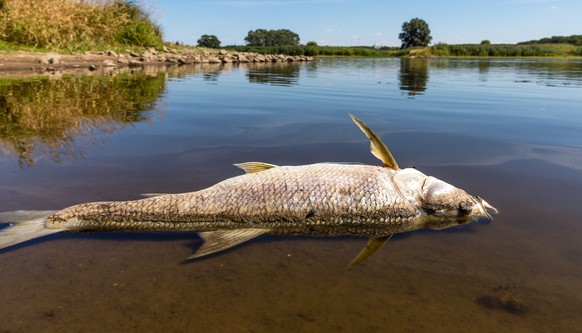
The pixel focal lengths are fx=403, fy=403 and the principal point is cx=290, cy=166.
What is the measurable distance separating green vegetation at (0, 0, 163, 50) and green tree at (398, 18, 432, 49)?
107m

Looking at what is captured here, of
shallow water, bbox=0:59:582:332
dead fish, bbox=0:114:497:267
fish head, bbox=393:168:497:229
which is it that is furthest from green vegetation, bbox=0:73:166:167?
fish head, bbox=393:168:497:229

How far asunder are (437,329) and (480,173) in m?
3.34

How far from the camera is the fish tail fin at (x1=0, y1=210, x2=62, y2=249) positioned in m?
3.12

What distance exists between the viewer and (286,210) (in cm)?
358

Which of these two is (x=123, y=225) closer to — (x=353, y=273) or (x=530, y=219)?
(x=353, y=273)

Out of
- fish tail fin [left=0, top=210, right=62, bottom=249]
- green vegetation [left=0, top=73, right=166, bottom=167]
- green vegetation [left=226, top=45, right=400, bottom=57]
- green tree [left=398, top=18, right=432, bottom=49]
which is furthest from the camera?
green tree [left=398, top=18, right=432, bottom=49]

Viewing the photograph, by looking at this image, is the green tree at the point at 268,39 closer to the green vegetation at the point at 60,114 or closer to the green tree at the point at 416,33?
the green tree at the point at 416,33

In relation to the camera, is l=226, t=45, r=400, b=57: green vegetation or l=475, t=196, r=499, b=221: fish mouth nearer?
l=475, t=196, r=499, b=221: fish mouth

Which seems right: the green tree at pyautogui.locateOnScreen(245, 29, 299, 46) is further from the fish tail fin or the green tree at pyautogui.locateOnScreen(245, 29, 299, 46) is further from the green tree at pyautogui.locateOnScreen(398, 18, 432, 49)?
the fish tail fin

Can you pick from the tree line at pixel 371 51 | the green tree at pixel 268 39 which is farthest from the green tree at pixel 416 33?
the green tree at pixel 268 39

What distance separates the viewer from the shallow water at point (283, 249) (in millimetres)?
2543

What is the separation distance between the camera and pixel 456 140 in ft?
22.7

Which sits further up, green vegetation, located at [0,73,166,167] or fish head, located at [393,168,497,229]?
green vegetation, located at [0,73,166,167]

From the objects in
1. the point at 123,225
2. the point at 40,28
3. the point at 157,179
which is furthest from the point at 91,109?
the point at 40,28
